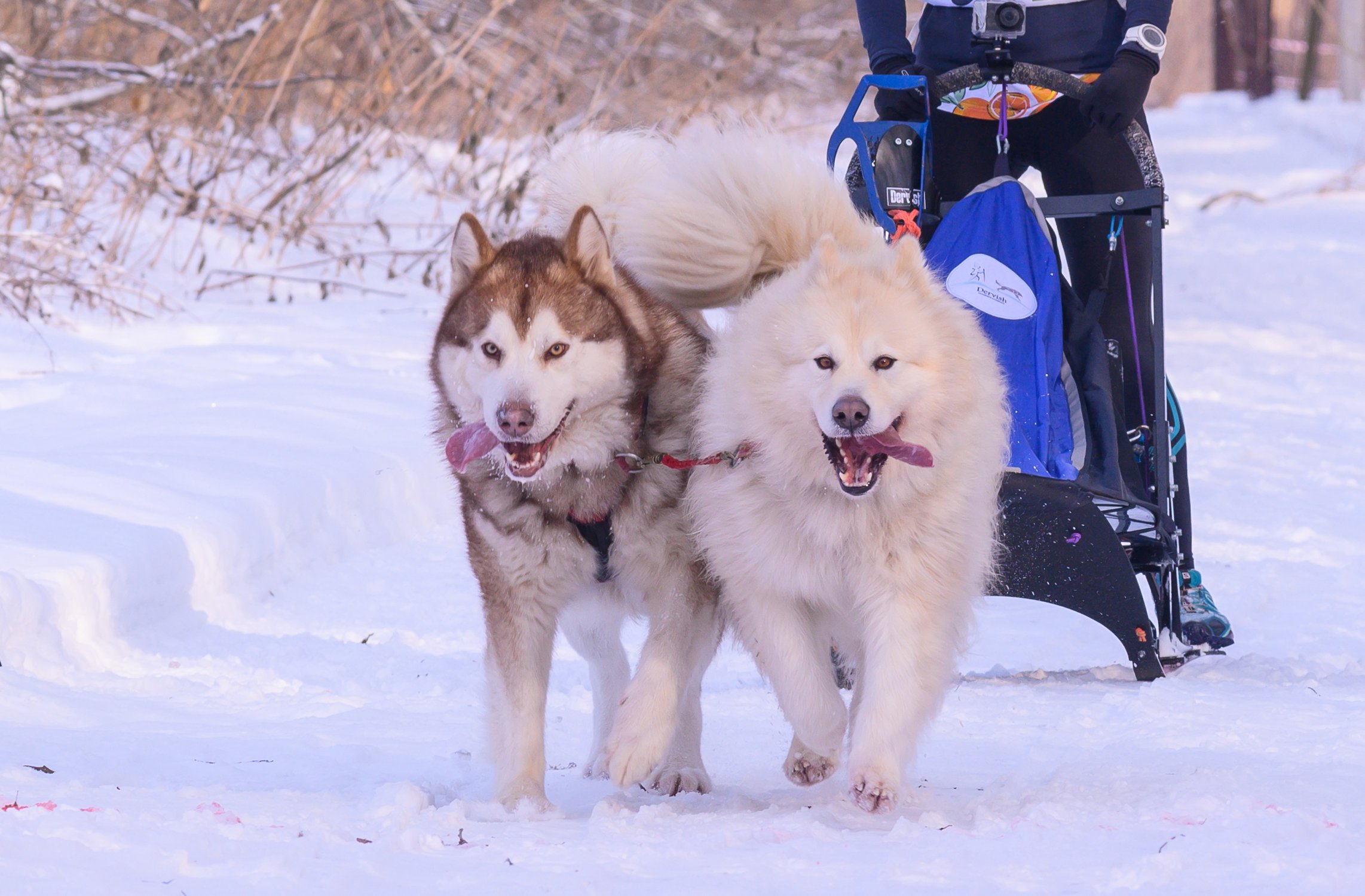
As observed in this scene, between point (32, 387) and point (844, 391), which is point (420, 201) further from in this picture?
point (844, 391)

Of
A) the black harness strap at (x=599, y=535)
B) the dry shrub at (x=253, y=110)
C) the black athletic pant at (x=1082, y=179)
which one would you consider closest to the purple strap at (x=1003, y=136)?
the black athletic pant at (x=1082, y=179)

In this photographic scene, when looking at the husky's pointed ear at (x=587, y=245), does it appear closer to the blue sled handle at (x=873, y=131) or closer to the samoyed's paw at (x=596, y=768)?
→ the blue sled handle at (x=873, y=131)

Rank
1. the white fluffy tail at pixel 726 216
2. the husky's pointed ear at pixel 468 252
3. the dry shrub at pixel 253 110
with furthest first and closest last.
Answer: the dry shrub at pixel 253 110
the white fluffy tail at pixel 726 216
the husky's pointed ear at pixel 468 252

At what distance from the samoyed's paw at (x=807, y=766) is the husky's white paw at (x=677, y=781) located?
17cm

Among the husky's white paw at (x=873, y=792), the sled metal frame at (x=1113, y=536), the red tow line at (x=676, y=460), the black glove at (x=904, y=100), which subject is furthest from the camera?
the black glove at (x=904, y=100)

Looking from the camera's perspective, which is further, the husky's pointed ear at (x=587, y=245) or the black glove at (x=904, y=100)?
the black glove at (x=904, y=100)

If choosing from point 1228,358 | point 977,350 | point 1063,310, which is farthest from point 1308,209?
point 977,350

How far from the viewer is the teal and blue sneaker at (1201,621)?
362cm

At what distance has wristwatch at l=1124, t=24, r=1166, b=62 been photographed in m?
3.39

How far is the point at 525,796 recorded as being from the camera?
275 cm

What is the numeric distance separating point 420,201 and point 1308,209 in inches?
336

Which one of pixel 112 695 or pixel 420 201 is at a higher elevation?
pixel 420 201

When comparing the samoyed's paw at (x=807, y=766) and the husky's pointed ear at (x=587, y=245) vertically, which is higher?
the husky's pointed ear at (x=587, y=245)

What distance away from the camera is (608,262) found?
2.90 m
